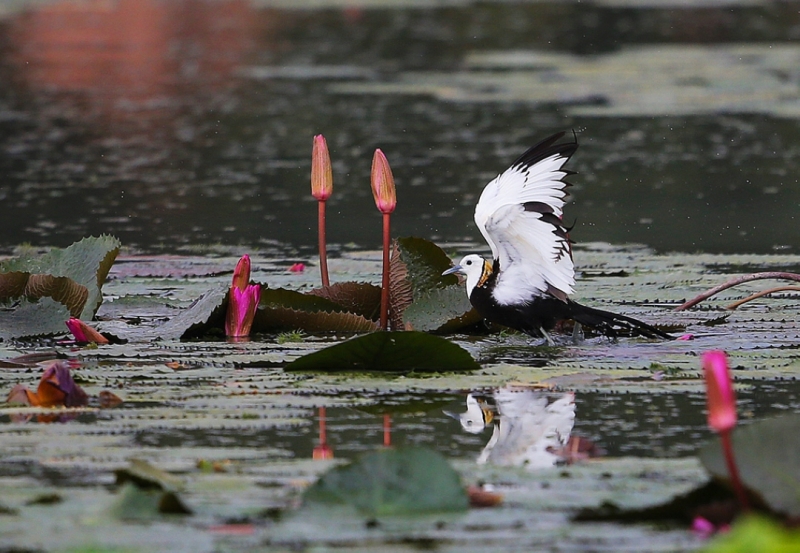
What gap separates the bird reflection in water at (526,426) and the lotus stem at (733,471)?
63 cm

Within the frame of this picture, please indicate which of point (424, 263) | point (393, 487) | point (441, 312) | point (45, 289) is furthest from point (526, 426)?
point (45, 289)

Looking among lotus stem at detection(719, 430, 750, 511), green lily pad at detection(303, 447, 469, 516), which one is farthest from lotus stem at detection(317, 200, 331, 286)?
lotus stem at detection(719, 430, 750, 511)

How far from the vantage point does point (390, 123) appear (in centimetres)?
1415

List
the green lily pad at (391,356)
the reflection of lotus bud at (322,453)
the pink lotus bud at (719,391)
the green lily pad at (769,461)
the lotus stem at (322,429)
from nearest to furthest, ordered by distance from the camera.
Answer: the pink lotus bud at (719,391) → the green lily pad at (769,461) → the reflection of lotus bud at (322,453) → the lotus stem at (322,429) → the green lily pad at (391,356)

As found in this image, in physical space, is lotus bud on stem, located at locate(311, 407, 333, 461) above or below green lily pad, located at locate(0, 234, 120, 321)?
below

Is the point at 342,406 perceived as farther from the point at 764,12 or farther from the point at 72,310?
→ the point at 764,12

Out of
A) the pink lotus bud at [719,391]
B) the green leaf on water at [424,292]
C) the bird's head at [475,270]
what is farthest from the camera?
the green leaf on water at [424,292]

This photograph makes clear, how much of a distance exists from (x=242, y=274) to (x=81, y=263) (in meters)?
0.72

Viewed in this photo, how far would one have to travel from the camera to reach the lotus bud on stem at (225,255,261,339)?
5.23 m

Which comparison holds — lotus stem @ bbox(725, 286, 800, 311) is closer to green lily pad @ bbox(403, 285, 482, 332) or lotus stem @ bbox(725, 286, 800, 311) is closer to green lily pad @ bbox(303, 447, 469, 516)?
green lily pad @ bbox(403, 285, 482, 332)

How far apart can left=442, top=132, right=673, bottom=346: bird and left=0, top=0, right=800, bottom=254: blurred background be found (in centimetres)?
280

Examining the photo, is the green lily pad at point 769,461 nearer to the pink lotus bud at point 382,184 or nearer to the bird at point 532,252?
the bird at point 532,252

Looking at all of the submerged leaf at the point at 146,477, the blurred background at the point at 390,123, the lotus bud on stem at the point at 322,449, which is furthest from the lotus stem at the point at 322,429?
the blurred background at the point at 390,123

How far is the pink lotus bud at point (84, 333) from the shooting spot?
497 cm
